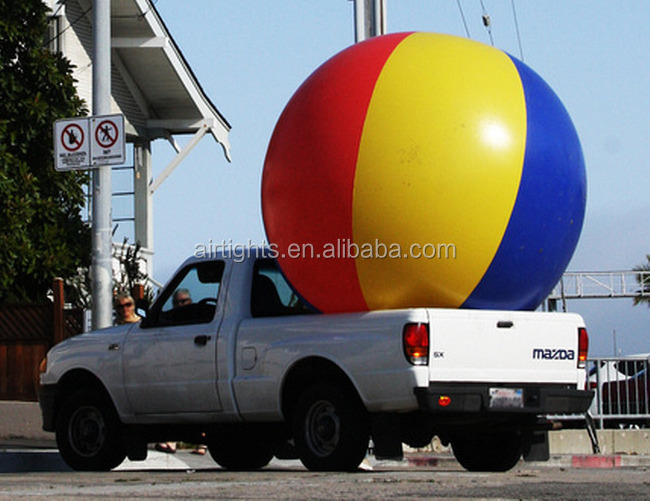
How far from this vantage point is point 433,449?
53.8 feet

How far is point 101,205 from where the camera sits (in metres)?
13.6

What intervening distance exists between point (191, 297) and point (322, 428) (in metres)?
1.87

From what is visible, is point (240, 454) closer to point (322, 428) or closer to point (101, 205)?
point (322, 428)

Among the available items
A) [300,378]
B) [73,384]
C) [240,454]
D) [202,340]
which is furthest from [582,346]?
→ [73,384]

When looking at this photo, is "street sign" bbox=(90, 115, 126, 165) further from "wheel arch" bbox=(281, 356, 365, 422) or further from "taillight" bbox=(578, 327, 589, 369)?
"taillight" bbox=(578, 327, 589, 369)

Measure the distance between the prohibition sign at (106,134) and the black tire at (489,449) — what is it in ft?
15.7

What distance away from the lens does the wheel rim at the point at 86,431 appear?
11.3 meters

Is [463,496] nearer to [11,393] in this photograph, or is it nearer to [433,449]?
[433,449]

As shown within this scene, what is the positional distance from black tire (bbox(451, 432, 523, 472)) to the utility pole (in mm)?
9555

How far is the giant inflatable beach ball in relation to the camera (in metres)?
9.23

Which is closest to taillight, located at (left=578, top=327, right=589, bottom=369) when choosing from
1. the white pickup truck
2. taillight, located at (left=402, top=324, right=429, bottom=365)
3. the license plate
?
the white pickup truck

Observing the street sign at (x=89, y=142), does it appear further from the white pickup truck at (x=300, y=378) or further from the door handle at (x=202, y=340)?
the door handle at (x=202, y=340)

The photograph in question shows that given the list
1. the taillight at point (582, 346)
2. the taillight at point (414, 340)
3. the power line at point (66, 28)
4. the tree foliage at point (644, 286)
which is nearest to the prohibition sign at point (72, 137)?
the taillight at point (414, 340)

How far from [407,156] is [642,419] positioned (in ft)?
33.0
